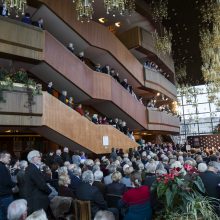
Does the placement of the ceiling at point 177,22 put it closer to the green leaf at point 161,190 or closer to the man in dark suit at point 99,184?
the man in dark suit at point 99,184

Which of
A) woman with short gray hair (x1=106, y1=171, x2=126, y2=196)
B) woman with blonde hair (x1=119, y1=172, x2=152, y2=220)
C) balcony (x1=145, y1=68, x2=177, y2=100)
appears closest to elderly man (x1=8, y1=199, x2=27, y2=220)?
woman with blonde hair (x1=119, y1=172, x2=152, y2=220)

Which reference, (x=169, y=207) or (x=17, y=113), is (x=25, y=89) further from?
(x=169, y=207)

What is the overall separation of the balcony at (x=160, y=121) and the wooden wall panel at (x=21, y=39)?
34.8 feet

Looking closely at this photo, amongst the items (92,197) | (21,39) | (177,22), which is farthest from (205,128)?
(92,197)

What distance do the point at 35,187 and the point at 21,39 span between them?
829cm

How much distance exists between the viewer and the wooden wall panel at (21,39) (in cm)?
1146

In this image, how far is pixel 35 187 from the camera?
492cm

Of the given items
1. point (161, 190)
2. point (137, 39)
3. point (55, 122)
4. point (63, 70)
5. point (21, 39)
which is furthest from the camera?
point (137, 39)

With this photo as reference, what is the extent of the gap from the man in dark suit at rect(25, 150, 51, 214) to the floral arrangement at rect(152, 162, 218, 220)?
5.74ft

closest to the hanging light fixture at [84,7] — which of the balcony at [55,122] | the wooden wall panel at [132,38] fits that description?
the balcony at [55,122]

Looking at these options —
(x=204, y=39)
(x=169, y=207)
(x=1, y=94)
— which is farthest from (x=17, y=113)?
(x=204, y=39)

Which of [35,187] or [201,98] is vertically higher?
[201,98]

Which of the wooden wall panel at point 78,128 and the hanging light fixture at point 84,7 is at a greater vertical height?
the hanging light fixture at point 84,7

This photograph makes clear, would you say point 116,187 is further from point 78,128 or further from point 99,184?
point 78,128
